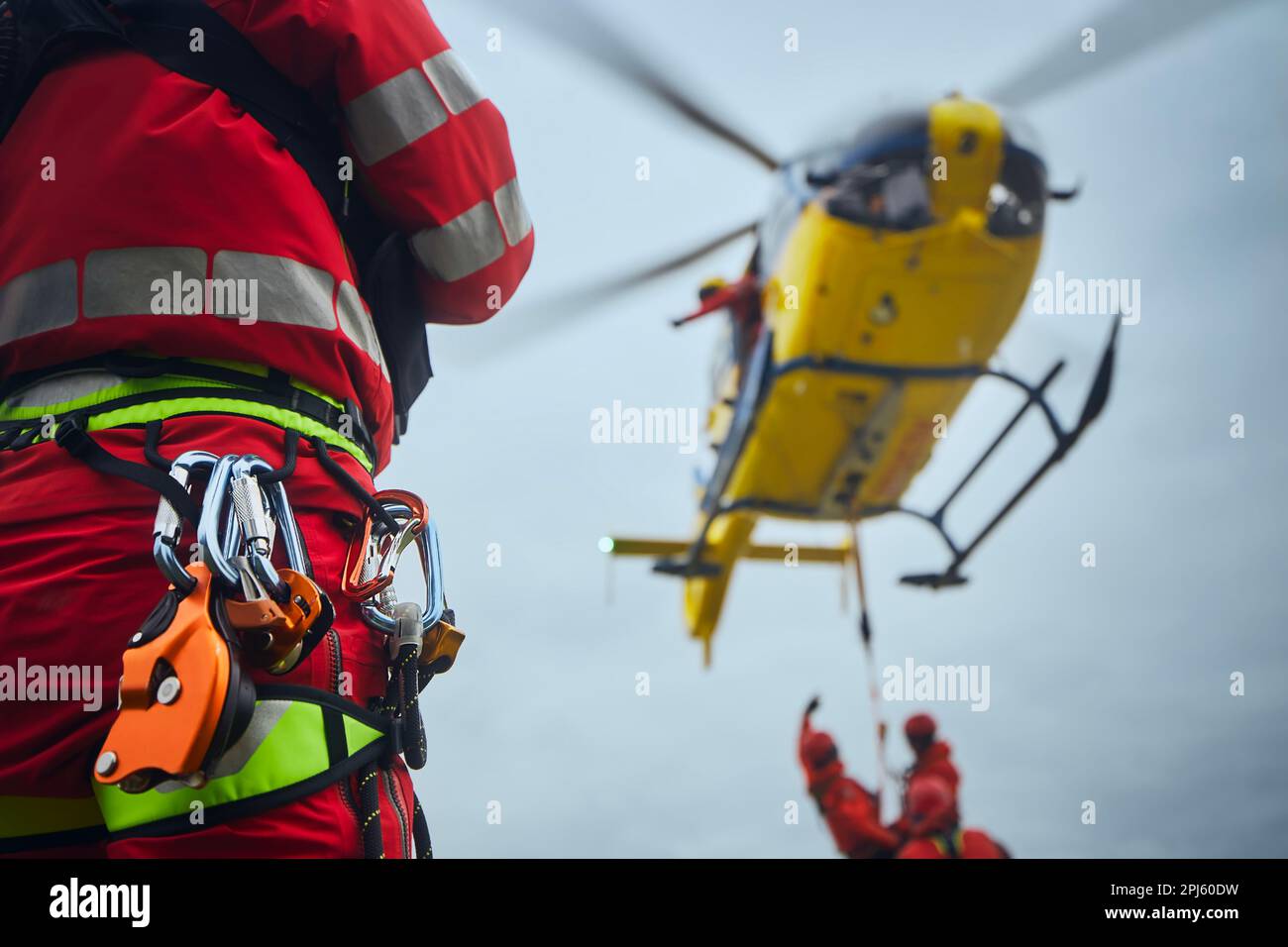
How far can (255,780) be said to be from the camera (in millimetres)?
1263

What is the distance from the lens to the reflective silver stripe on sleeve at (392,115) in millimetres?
1563

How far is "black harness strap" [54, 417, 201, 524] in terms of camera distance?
1.34 metres

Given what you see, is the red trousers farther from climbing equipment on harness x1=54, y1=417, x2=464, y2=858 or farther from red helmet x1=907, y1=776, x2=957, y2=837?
red helmet x1=907, y1=776, x2=957, y2=837

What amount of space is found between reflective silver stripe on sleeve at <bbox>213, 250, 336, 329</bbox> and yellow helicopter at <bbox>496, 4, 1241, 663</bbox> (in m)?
4.42

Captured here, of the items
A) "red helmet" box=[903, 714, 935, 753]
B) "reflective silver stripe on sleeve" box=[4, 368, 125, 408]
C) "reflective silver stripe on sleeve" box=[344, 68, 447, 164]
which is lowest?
"red helmet" box=[903, 714, 935, 753]

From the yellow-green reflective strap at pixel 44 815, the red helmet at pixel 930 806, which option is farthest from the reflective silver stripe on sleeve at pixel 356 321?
the red helmet at pixel 930 806

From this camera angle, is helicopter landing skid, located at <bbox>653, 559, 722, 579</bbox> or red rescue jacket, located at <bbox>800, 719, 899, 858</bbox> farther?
helicopter landing skid, located at <bbox>653, 559, 722, 579</bbox>

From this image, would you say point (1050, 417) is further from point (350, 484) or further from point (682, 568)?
point (350, 484)

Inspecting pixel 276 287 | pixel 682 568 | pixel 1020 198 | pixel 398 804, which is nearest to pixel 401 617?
pixel 398 804

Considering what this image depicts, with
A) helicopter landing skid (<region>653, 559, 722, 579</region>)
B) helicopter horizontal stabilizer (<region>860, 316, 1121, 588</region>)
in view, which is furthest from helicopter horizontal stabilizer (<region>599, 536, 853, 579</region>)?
helicopter horizontal stabilizer (<region>860, 316, 1121, 588</region>)

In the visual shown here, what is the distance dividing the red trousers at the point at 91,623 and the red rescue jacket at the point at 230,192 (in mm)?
158

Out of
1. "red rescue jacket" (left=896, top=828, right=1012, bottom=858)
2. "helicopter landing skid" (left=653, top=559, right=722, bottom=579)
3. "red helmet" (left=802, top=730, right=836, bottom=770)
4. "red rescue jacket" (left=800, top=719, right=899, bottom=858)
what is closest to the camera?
"red rescue jacket" (left=896, top=828, right=1012, bottom=858)

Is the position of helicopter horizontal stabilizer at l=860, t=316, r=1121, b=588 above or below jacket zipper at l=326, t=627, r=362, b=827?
above
